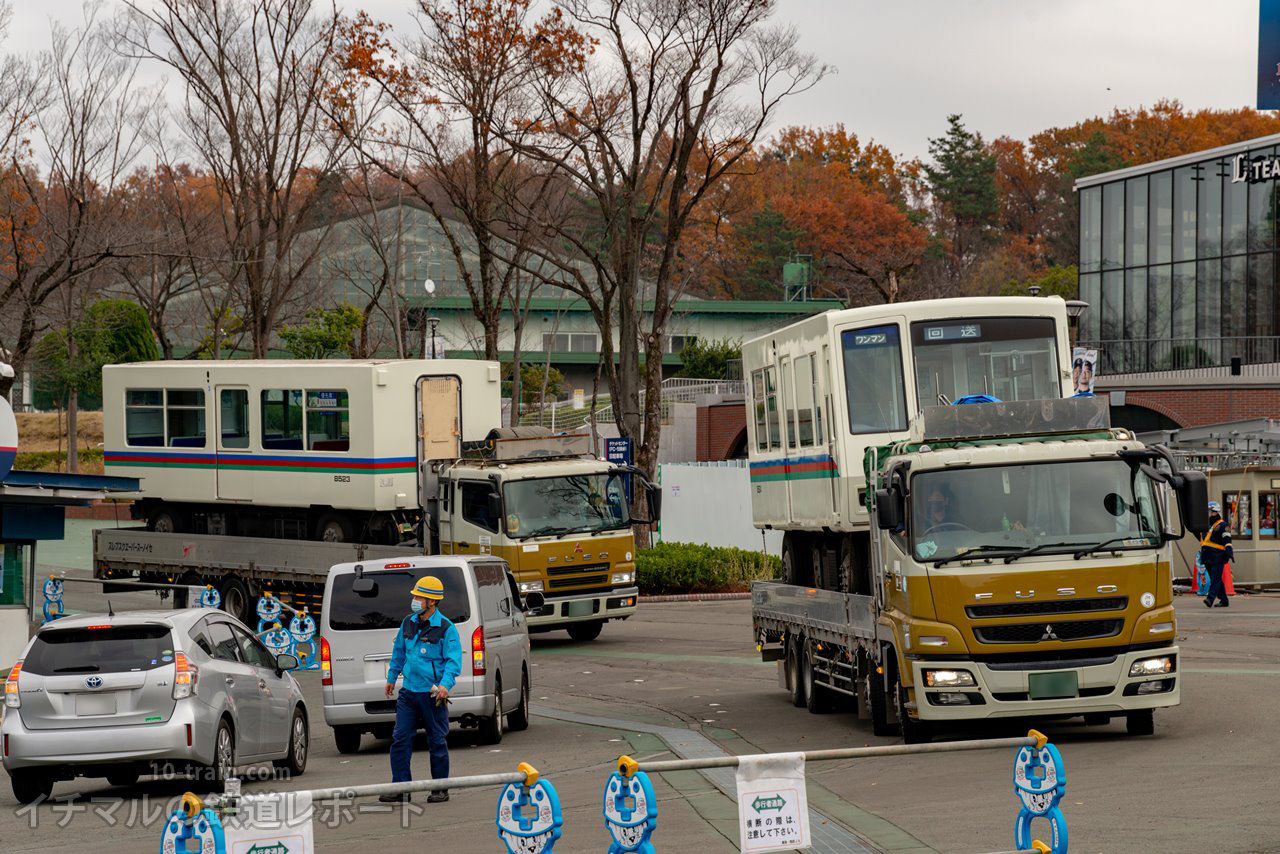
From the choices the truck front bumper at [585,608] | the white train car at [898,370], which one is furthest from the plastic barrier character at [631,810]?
the truck front bumper at [585,608]

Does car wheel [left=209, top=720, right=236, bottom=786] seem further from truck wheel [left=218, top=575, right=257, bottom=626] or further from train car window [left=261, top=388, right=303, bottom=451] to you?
truck wheel [left=218, top=575, right=257, bottom=626]

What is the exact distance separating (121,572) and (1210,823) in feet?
89.2

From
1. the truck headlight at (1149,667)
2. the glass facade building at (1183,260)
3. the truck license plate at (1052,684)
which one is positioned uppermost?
the glass facade building at (1183,260)

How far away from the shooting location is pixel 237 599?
103 feet

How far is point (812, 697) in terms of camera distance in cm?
1847

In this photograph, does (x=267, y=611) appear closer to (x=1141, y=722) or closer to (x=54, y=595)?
(x=54, y=595)

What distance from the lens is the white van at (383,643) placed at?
16297 mm

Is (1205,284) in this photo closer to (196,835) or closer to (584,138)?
(584,138)

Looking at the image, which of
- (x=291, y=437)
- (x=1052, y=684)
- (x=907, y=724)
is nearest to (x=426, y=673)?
(x=907, y=724)

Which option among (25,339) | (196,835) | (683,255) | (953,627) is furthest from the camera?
(683,255)

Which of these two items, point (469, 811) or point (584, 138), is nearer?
point (469, 811)

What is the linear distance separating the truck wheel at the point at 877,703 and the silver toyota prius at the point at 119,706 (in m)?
5.69

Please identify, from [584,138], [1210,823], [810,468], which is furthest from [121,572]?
[1210,823]

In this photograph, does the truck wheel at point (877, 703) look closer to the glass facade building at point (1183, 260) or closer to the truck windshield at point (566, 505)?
the truck windshield at point (566, 505)
